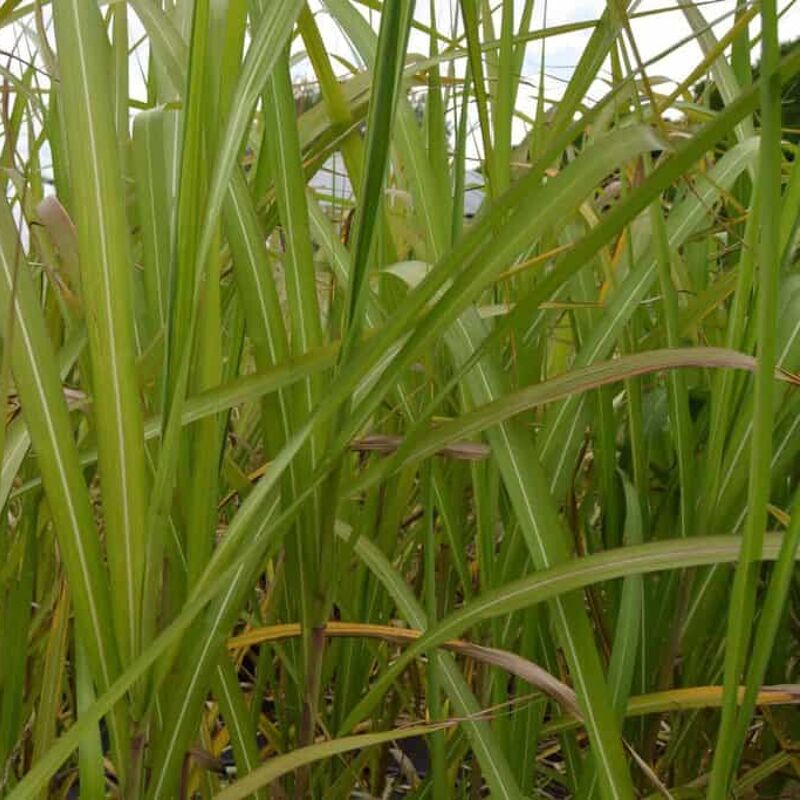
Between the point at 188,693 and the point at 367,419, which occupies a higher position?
the point at 367,419

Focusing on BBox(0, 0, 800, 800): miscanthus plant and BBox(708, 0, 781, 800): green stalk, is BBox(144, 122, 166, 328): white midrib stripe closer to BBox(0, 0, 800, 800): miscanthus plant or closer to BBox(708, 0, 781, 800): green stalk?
BBox(0, 0, 800, 800): miscanthus plant

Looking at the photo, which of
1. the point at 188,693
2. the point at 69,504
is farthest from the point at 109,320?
the point at 188,693

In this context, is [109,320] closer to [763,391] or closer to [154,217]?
[154,217]

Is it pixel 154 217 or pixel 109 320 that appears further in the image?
pixel 154 217

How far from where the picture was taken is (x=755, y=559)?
1.49 ft

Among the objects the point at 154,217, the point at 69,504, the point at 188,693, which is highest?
the point at 154,217

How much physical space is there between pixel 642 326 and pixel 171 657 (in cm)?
62

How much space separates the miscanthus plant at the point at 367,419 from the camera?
0.48 m

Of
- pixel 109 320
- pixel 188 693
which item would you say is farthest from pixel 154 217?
pixel 188 693

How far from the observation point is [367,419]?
0.53 metres

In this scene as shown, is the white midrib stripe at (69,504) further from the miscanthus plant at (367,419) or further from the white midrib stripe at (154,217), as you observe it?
the white midrib stripe at (154,217)

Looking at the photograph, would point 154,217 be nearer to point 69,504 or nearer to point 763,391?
point 69,504

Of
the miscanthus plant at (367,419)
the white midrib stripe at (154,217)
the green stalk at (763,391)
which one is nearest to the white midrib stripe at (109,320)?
the miscanthus plant at (367,419)

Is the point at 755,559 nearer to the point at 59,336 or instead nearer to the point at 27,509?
the point at 27,509
